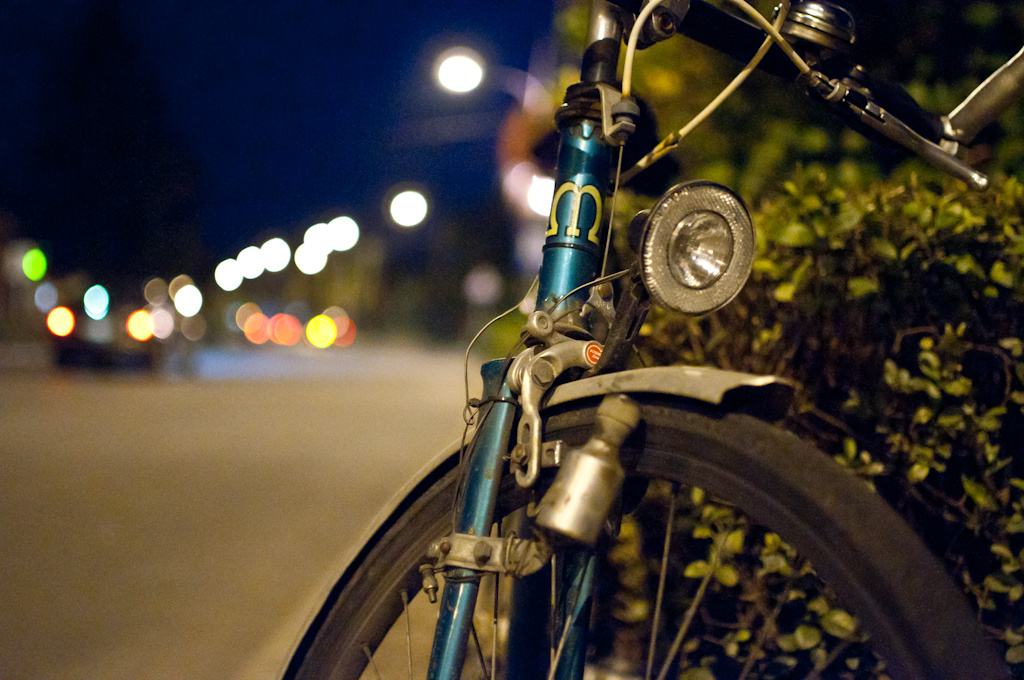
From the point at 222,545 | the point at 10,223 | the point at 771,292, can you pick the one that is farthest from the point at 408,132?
the point at 10,223

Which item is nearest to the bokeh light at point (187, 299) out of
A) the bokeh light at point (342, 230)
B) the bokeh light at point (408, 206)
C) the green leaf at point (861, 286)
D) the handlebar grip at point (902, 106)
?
the bokeh light at point (342, 230)

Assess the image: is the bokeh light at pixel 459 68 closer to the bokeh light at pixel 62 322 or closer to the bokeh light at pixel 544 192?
the bokeh light at pixel 544 192

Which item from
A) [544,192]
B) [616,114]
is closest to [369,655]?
[616,114]

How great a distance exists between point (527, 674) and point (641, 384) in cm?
66

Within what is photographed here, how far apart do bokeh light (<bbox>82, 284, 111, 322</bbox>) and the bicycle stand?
1825 cm

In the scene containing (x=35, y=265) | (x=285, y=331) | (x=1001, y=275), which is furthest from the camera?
(x=285, y=331)

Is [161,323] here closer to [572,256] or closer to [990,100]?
[572,256]

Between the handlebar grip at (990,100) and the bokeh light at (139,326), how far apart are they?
18661 millimetres

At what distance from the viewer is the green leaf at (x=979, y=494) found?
6.63 ft

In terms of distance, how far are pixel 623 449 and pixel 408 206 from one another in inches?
143

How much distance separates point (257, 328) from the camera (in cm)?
6203

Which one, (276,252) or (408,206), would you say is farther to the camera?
(276,252)

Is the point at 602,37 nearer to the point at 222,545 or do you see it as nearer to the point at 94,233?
the point at 222,545

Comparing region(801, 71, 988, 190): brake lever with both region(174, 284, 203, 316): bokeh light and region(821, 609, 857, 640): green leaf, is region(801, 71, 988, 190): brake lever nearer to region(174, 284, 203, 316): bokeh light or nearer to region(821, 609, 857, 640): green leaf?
region(821, 609, 857, 640): green leaf
